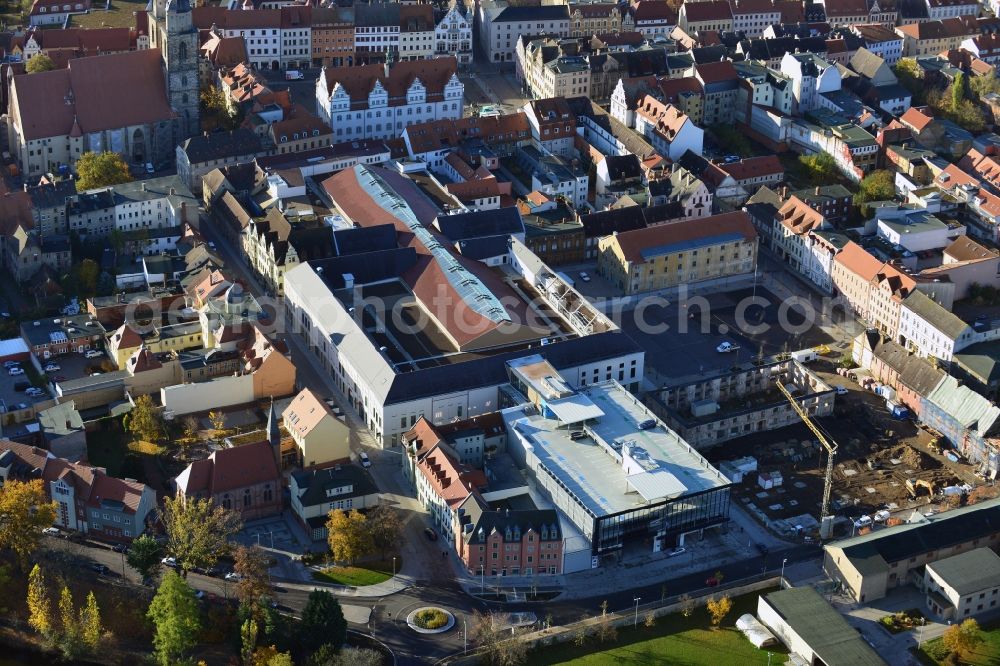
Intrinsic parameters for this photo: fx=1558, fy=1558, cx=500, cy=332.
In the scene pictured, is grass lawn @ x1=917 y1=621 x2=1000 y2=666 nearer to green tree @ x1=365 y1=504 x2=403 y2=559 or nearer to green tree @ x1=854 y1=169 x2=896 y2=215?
green tree @ x1=365 y1=504 x2=403 y2=559

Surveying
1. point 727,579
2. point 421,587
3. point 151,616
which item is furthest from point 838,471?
point 151,616

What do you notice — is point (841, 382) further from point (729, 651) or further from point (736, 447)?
point (729, 651)

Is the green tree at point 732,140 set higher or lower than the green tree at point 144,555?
higher

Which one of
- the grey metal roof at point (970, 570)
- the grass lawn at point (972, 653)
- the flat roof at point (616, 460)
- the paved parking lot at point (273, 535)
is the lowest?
the grass lawn at point (972, 653)

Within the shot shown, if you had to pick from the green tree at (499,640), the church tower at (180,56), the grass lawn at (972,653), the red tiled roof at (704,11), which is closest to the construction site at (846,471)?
the grass lawn at (972,653)

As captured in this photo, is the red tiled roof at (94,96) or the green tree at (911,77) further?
the green tree at (911,77)

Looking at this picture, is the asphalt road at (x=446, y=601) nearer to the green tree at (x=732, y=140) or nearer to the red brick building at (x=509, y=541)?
the red brick building at (x=509, y=541)
